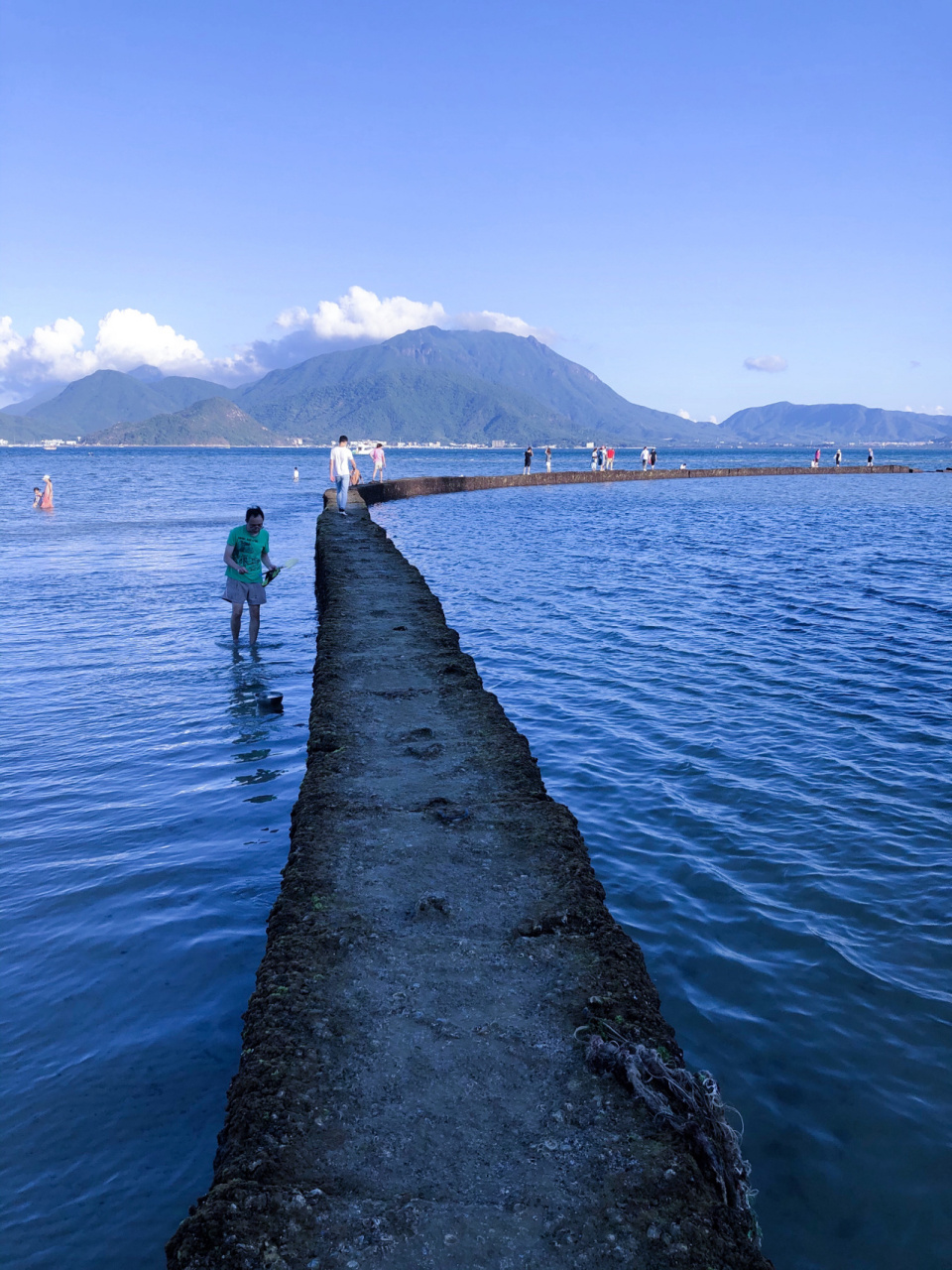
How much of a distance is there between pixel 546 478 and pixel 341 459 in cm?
3880

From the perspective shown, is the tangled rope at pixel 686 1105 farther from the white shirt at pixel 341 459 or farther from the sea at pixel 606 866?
the white shirt at pixel 341 459

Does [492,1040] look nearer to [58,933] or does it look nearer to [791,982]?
[791,982]

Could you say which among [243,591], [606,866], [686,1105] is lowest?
[606,866]

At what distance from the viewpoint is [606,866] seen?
20.6ft

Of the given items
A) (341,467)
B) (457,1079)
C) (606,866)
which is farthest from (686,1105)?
(341,467)

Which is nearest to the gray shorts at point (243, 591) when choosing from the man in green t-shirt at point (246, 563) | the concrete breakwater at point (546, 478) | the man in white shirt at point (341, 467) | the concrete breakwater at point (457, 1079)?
the man in green t-shirt at point (246, 563)

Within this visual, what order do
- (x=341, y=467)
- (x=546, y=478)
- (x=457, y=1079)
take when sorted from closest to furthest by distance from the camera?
(x=457, y=1079) < (x=341, y=467) < (x=546, y=478)

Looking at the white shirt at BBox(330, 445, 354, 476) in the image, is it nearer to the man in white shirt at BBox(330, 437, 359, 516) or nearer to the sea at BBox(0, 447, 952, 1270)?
the man in white shirt at BBox(330, 437, 359, 516)

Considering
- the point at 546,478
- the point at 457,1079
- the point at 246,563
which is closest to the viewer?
the point at 457,1079

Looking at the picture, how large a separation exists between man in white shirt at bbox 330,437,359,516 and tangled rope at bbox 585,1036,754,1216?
69.5 ft

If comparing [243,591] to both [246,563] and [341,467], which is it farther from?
[341,467]

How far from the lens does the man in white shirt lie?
78.6 ft

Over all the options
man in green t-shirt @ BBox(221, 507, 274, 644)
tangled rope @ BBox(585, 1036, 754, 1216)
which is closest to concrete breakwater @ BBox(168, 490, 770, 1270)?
tangled rope @ BBox(585, 1036, 754, 1216)

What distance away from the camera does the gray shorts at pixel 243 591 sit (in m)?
11.9
